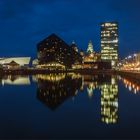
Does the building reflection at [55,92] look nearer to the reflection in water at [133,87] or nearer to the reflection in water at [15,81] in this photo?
the reflection in water at [133,87]

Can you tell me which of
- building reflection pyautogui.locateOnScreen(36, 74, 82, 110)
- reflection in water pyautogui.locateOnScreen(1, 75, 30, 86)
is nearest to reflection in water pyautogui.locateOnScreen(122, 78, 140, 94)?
building reflection pyautogui.locateOnScreen(36, 74, 82, 110)

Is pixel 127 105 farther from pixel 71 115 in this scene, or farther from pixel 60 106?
pixel 71 115

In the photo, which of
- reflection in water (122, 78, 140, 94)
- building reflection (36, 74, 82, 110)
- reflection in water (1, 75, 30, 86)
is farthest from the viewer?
reflection in water (1, 75, 30, 86)

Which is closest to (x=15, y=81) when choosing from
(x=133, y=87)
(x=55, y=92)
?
(x=133, y=87)

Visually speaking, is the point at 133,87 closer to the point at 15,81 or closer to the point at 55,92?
the point at 55,92

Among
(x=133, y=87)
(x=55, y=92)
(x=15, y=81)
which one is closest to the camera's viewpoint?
(x=55, y=92)

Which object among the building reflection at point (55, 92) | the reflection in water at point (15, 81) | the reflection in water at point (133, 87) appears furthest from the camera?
the reflection in water at point (15, 81)

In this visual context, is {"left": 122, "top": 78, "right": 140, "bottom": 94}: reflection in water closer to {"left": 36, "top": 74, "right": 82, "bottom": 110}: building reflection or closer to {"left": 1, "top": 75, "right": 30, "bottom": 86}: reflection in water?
{"left": 36, "top": 74, "right": 82, "bottom": 110}: building reflection

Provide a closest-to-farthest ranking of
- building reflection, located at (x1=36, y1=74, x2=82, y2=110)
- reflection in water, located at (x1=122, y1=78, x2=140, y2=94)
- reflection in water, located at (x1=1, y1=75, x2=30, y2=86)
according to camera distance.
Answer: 1. building reflection, located at (x1=36, y1=74, x2=82, y2=110)
2. reflection in water, located at (x1=122, y1=78, x2=140, y2=94)
3. reflection in water, located at (x1=1, y1=75, x2=30, y2=86)

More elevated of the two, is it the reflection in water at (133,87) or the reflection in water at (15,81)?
the reflection in water at (15,81)

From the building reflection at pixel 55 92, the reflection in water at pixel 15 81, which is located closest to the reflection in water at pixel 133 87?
the building reflection at pixel 55 92

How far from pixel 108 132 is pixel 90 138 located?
169 centimetres

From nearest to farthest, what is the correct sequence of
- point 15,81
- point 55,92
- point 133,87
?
point 55,92, point 133,87, point 15,81

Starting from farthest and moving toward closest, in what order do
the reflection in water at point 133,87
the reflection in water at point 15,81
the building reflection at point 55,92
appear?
the reflection in water at point 15,81 → the reflection in water at point 133,87 → the building reflection at point 55,92
